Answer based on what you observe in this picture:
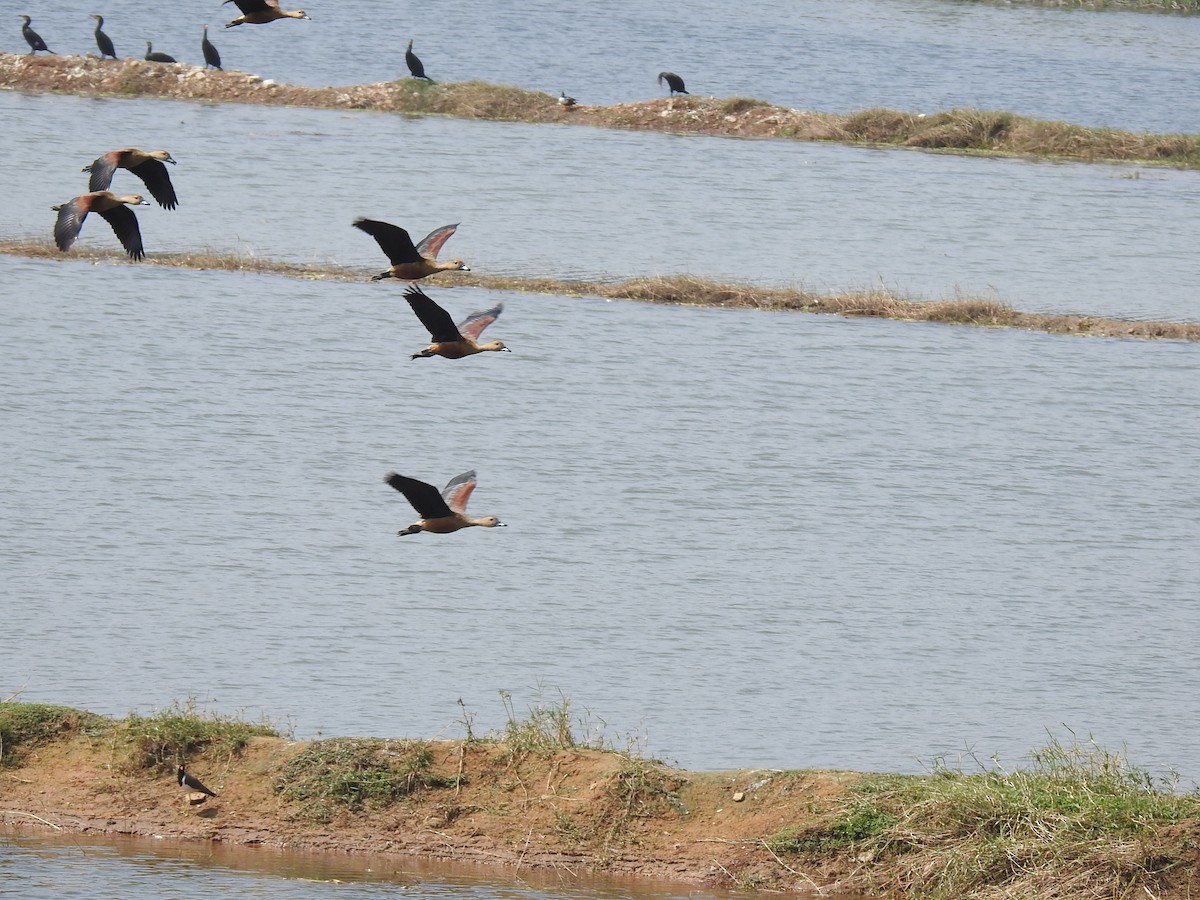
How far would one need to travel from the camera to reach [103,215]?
1235 centimetres

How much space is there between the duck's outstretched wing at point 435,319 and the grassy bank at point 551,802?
2.56 m

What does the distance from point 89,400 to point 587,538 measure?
743 cm

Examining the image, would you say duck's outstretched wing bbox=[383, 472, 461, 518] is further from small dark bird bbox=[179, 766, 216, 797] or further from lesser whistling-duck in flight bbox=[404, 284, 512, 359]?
small dark bird bbox=[179, 766, 216, 797]

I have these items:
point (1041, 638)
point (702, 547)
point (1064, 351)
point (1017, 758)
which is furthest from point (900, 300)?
point (1017, 758)

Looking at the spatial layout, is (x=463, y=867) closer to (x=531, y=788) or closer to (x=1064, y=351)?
(x=531, y=788)

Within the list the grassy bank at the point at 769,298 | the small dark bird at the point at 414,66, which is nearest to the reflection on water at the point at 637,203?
the grassy bank at the point at 769,298

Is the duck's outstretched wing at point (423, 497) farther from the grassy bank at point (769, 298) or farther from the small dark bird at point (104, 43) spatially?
the small dark bird at point (104, 43)

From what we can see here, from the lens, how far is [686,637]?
56.0ft

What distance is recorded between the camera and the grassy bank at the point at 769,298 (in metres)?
29.0

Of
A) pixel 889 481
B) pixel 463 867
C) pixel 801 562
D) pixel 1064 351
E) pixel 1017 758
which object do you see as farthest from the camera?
pixel 1064 351

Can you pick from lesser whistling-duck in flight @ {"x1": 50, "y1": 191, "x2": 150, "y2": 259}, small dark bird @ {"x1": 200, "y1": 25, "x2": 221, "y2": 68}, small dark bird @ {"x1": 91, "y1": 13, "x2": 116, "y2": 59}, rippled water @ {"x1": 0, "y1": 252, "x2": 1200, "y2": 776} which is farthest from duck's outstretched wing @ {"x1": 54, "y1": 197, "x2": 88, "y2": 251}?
small dark bird @ {"x1": 200, "y1": 25, "x2": 221, "y2": 68}

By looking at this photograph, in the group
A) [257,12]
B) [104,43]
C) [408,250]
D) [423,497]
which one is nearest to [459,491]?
[423,497]

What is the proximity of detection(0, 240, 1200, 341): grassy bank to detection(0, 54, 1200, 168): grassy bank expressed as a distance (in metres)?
12.0

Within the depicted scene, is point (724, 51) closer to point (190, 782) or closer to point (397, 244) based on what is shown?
point (397, 244)
